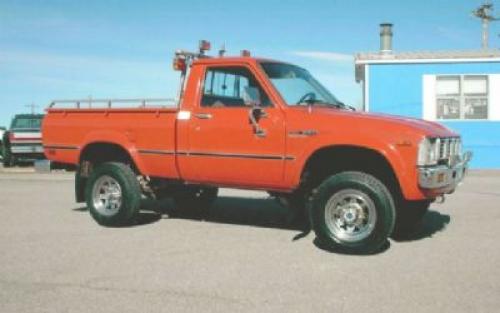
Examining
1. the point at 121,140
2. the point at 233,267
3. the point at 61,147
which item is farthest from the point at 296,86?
the point at 61,147

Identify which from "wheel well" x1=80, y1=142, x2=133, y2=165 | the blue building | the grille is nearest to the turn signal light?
"wheel well" x1=80, y1=142, x2=133, y2=165

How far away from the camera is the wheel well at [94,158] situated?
27.8ft

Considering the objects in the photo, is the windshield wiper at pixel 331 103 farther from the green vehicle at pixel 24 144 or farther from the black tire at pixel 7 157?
the black tire at pixel 7 157

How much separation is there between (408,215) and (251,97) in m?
2.44

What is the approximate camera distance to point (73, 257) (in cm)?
633

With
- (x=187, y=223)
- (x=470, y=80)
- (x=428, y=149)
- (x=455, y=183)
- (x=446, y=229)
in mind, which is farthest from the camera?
(x=470, y=80)

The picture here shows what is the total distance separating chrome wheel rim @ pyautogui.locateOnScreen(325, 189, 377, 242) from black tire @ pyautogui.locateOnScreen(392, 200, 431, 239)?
4.06 feet

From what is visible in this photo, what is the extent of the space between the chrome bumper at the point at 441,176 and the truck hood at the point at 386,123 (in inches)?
13.8

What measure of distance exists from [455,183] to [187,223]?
3511mm

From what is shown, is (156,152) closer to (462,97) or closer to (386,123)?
(386,123)

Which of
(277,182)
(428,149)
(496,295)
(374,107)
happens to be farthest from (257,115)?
(374,107)

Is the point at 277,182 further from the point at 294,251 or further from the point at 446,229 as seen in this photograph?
the point at 446,229

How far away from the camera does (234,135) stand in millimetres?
7262

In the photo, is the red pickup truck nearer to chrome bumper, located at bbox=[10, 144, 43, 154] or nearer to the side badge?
the side badge
